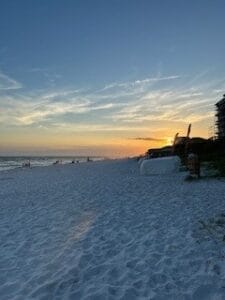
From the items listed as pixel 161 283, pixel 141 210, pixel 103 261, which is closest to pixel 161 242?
pixel 103 261

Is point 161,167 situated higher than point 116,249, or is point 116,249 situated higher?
point 161,167

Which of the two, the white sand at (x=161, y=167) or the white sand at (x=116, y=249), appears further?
the white sand at (x=161, y=167)

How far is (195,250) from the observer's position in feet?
29.7

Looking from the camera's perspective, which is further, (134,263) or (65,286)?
(134,263)

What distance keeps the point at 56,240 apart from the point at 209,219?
15.4 ft

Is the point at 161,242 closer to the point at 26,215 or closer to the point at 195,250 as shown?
the point at 195,250

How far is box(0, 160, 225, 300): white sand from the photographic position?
7.32m

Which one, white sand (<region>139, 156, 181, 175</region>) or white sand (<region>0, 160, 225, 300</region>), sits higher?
white sand (<region>139, 156, 181, 175</region>)

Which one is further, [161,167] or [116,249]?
[161,167]

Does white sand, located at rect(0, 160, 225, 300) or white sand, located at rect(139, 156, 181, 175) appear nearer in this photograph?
white sand, located at rect(0, 160, 225, 300)

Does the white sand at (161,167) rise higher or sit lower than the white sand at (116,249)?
higher

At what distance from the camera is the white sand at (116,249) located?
7.32 metres

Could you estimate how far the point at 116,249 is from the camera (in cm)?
963

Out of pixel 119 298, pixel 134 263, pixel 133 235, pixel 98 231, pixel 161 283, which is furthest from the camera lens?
pixel 98 231
